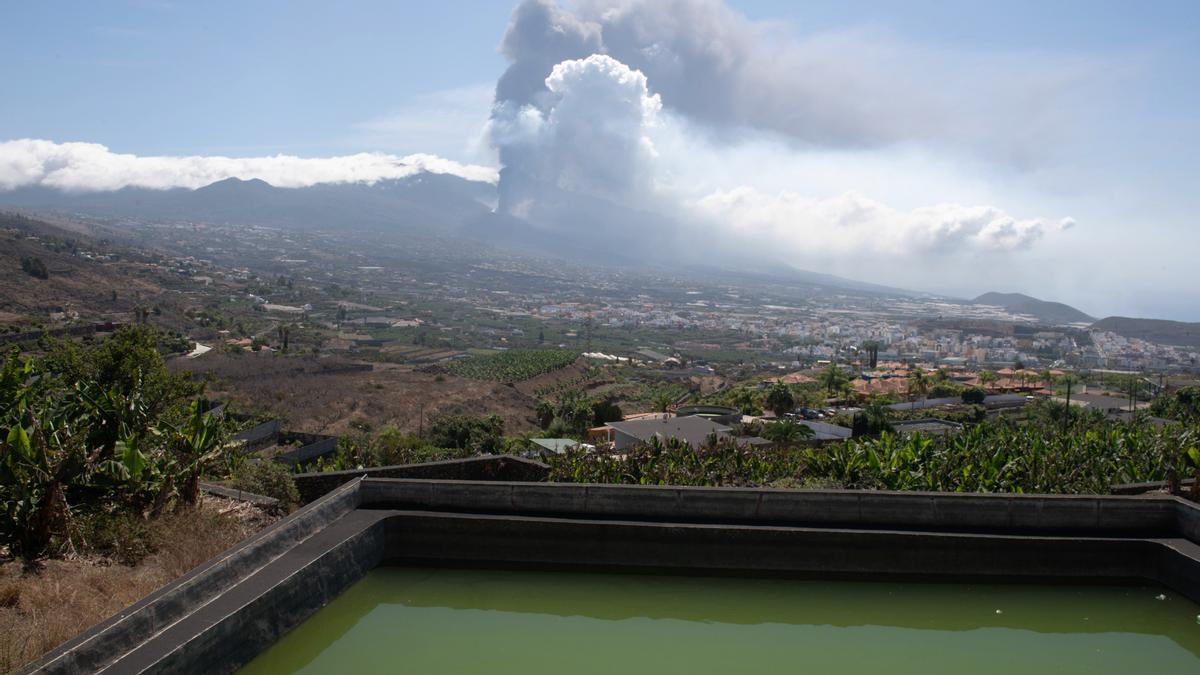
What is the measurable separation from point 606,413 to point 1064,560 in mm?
30822

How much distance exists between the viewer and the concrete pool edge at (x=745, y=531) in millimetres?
7344

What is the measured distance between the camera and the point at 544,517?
7.73m

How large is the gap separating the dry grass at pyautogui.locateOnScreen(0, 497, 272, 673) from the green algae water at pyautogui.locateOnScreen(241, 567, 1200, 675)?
1056 millimetres

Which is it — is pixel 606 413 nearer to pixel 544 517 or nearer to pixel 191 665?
pixel 544 517

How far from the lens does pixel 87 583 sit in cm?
590

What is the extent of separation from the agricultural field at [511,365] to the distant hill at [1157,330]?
115 meters

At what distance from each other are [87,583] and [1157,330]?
564 feet

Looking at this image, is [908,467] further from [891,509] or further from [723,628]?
[723,628]

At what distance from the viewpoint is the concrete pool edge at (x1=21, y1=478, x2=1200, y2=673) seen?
7.34m

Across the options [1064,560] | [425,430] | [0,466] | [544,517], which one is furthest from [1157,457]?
[425,430]

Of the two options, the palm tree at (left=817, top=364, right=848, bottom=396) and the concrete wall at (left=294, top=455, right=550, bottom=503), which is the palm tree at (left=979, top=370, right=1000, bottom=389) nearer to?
the palm tree at (left=817, top=364, right=848, bottom=396)

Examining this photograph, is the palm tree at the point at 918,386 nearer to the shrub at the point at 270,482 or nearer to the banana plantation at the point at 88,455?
the shrub at the point at 270,482

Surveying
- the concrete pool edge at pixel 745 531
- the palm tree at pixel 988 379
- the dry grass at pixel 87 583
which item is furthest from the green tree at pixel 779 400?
the dry grass at pixel 87 583

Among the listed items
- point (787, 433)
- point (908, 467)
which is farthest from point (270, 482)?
point (787, 433)
